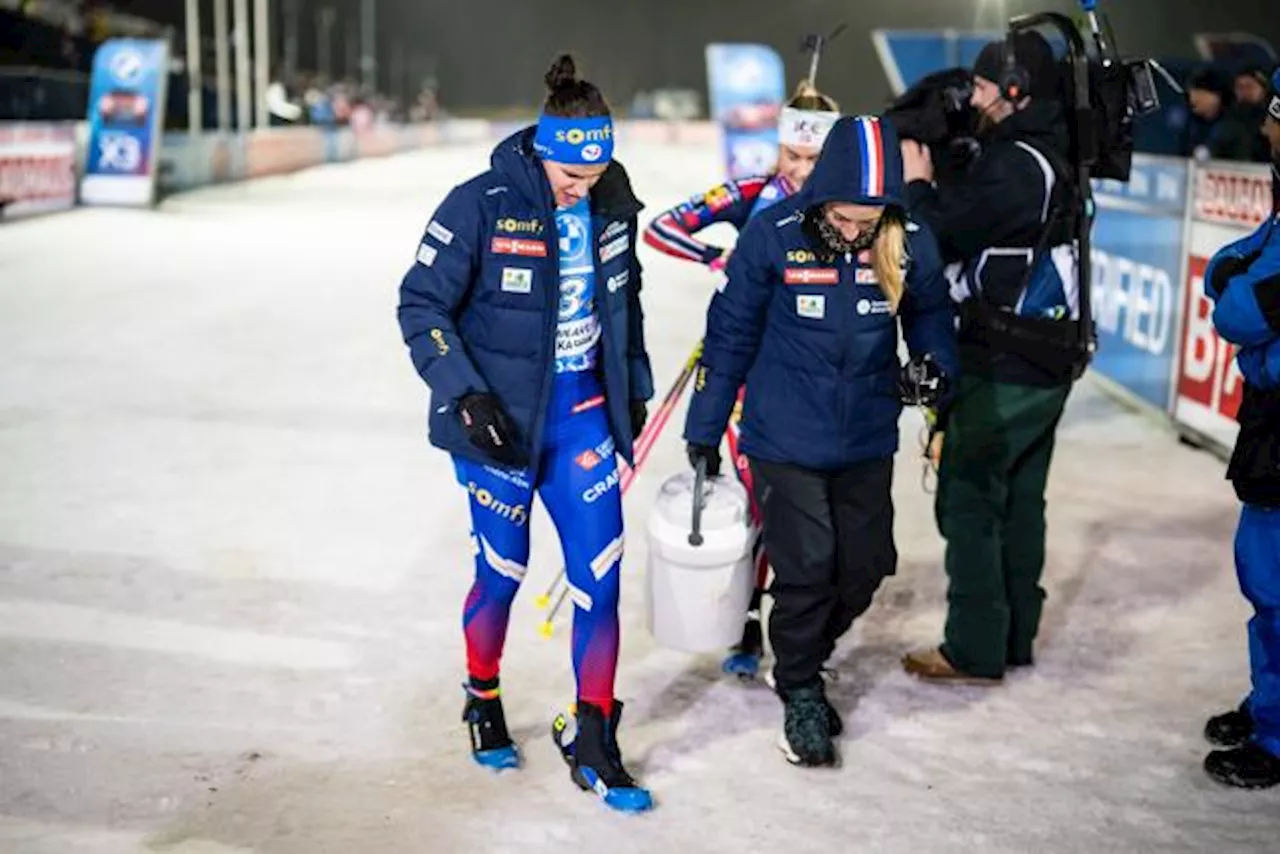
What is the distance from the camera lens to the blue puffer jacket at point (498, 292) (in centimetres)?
386

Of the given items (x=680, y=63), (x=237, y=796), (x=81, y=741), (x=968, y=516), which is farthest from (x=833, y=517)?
(x=680, y=63)

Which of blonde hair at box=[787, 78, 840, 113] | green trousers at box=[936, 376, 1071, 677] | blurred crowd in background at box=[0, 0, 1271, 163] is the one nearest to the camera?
green trousers at box=[936, 376, 1071, 677]

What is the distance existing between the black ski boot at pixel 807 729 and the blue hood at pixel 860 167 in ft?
4.79

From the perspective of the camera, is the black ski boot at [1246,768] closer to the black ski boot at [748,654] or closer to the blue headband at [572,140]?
the black ski boot at [748,654]

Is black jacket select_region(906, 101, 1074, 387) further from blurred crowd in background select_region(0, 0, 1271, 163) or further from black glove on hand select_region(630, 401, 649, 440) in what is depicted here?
blurred crowd in background select_region(0, 0, 1271, 163)

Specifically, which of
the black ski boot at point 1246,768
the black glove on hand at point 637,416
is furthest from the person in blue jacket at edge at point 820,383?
the black ski boot at point 1246,768

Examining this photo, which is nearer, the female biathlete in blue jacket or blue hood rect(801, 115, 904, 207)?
blue hood rect(801, 115, 904, 207)

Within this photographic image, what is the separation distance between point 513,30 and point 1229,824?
391 ft

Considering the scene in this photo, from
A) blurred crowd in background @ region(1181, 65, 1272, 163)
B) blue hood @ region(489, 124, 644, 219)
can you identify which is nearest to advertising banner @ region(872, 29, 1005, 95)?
blurred crowd in background @ region(1181, 65, 1272, 163)

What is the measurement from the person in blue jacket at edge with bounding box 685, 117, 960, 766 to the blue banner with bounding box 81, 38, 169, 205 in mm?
20857

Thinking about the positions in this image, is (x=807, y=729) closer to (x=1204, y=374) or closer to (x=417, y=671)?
(x=417, y=671)

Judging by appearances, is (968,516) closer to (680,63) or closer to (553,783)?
(553,783)

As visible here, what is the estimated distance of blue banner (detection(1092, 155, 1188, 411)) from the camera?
927cm

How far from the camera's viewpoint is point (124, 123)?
77.8 feet
